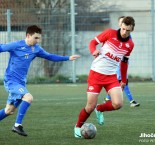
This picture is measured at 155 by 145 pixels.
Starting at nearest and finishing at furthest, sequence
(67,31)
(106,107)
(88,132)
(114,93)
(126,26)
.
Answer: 1. (88,132)
2. (126,26)
3. (114,93)
4. (106,107)
5. (67,31)

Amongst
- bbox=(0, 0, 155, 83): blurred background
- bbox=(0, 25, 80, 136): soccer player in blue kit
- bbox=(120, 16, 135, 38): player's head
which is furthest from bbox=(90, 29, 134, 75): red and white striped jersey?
bbox=(0, 0, 155, 83): blurred background

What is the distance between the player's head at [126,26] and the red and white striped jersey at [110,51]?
0.12 metres

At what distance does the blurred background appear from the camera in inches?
854

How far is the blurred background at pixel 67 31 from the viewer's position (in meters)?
21.7

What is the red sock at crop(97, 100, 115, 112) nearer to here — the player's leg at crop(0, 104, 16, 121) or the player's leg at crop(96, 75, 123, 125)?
the player's leg at crop(96, 75, 123, 125)

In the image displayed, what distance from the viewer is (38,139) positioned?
930 centimetres

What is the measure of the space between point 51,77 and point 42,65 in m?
0.51

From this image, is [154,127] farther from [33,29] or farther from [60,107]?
[60,107]

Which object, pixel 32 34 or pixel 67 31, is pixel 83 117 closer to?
pixel 32 34

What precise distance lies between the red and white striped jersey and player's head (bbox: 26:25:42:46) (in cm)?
89

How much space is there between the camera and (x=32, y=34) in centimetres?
989

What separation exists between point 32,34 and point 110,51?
1.19 meters

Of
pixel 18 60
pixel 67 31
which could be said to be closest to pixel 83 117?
pixel 18 60

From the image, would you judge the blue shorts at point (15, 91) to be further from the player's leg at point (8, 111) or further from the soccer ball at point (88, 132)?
the soccer ball at point (88, 132)
